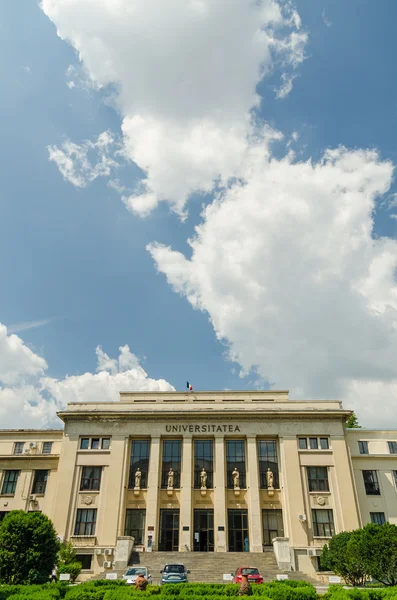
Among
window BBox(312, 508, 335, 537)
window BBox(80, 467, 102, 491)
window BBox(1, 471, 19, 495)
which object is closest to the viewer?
window BBox(312, 508, 335, 537)

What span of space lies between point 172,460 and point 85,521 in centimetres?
912

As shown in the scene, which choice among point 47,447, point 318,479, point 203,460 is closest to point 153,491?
point 203,460

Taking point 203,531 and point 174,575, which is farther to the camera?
point 203,531

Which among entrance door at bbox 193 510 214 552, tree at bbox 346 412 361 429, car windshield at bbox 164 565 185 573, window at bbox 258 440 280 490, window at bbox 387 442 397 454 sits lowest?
car windshield at bbox 164 565 185 573

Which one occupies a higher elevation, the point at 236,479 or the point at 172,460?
the point at 172,460

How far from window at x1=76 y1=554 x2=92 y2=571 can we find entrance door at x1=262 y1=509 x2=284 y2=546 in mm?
14893

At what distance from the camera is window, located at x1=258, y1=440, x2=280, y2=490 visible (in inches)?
1633

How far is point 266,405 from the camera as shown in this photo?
1761 inches

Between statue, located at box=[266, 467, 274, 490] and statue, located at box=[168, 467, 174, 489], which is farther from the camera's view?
statue, located at box=[168, 467, 174, 489]

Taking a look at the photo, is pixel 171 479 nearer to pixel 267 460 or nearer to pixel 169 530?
pixel 169 530

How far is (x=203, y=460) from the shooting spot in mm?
42594

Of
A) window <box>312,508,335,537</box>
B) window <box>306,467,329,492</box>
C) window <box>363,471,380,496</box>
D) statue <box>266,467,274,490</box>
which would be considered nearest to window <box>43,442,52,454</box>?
statue <box>266,467,274,490</box>

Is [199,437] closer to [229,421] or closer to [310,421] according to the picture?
[229,421]

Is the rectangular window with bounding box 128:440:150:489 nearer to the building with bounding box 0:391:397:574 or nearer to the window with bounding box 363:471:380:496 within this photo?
the building with bounding box 0:391:397:574
